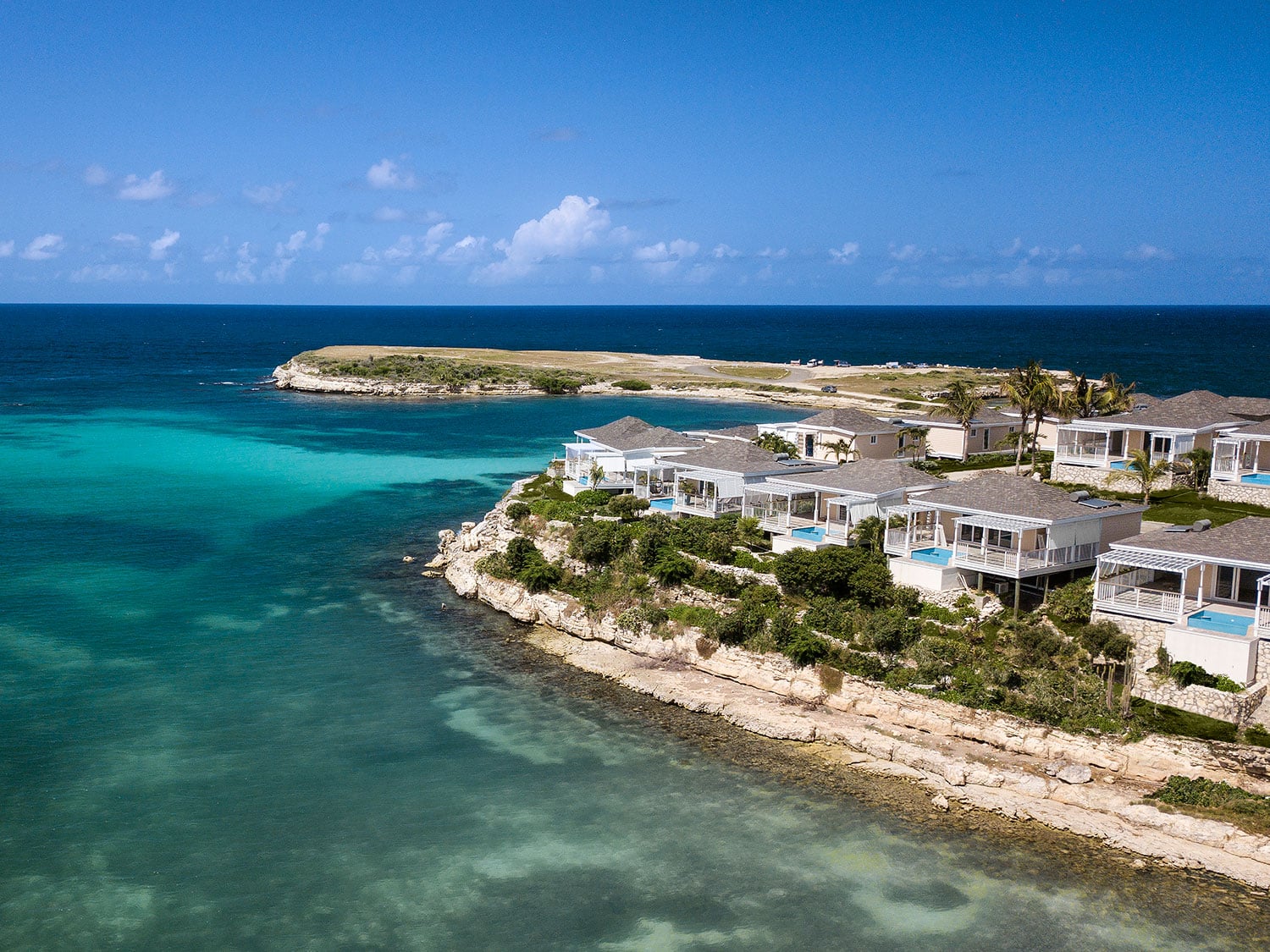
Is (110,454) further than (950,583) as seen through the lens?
Yes

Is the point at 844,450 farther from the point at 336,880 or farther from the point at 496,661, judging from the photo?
the point at 336,880

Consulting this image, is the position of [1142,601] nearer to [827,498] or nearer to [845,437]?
[827,498]

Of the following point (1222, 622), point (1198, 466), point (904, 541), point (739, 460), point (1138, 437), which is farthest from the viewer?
point (1138, 437)

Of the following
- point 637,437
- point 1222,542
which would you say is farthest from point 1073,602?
point 637,437

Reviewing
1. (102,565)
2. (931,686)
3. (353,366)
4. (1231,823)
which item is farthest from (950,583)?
(353,366)

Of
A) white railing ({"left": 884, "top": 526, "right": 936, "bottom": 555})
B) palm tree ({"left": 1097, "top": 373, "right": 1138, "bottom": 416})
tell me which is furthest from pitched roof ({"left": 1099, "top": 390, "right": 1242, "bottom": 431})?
white railing ({"left": 884, "top": 526, "right": 936, "bottom": 555})

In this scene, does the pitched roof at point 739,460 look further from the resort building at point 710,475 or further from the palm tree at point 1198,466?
the palm tree at point 1198,466

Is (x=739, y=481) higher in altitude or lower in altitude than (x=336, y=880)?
higher
